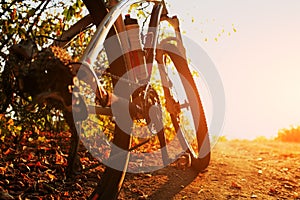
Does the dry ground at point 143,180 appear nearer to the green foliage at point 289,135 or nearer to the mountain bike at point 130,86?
the mountain bike at point 130,86

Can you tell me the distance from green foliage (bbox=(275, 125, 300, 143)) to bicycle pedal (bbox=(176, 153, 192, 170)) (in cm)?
517

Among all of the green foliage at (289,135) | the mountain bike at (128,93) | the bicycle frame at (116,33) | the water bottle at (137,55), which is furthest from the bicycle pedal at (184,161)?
the green foliage at (289,135)

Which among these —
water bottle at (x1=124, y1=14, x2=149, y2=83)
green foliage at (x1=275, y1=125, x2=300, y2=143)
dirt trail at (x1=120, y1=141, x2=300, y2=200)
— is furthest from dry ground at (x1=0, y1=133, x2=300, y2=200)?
green foliage at (x1=275, y1=125, x2=300, y2=143)

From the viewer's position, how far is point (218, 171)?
421 centimetres

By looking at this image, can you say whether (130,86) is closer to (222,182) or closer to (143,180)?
(143,180)

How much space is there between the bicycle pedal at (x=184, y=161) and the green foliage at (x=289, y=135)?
17.0ft

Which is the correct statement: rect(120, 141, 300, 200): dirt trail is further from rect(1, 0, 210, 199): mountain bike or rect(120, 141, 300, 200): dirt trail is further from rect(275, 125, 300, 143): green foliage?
rect(275, 125, 300, 143): green foliage

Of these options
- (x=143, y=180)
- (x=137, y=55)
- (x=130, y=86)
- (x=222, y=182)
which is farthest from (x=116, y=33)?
(x=222, y=182)

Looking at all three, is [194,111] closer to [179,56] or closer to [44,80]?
[179,56]

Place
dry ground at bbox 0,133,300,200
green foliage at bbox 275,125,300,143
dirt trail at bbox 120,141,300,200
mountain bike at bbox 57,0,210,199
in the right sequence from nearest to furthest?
mountain bike at bbox 57,0,210,199 → dry ground at bbox 0,133,300,200 → dirt trail at bbox 120,141,300,200 → green foliage at bbox 275,125,300,143

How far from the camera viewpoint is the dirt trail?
11.2 feet

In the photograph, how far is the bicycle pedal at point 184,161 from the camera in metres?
4.08

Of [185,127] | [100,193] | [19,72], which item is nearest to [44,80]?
[19,72]

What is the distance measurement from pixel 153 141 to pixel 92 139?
122 centimetres
